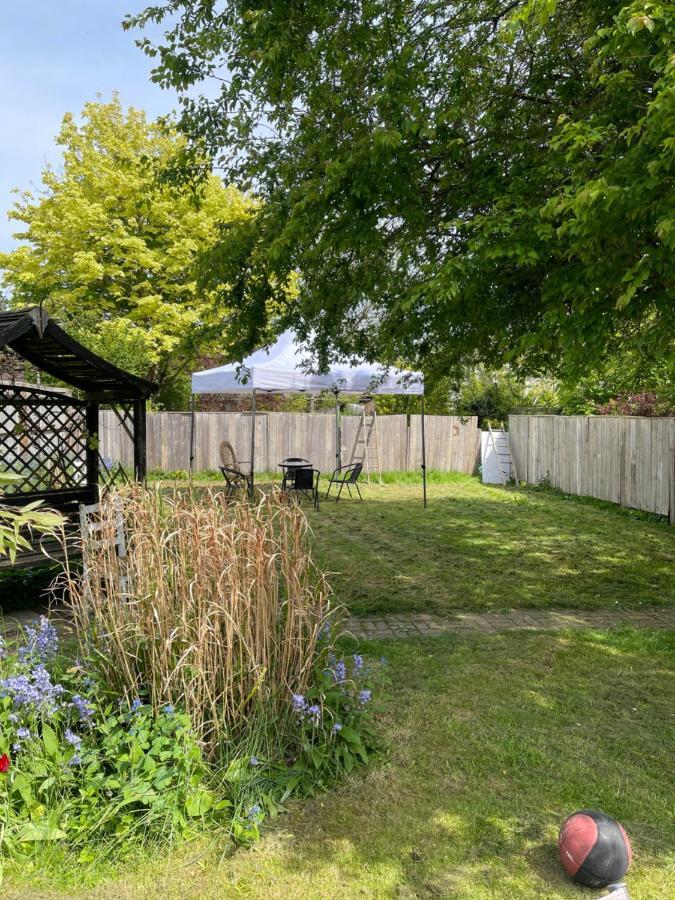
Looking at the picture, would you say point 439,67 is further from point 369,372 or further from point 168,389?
point 168,389

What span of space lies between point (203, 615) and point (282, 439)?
42.1 feet

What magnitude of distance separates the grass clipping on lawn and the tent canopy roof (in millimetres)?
6383

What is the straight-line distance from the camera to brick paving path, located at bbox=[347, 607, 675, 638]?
4.74m

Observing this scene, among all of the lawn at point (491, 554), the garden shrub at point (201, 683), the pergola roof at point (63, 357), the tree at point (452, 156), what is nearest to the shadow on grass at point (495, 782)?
the garden shrub at point (201, 683)

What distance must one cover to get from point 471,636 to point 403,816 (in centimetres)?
225

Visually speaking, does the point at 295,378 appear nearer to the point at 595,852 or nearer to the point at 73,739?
the point at 73,739

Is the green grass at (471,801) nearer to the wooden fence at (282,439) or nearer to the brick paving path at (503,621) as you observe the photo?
the brick paving path at (503,621)

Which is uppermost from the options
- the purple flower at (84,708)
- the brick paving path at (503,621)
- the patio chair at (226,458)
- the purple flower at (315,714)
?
the patio chair at (226,458)

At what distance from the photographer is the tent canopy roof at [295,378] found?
949 centimetres

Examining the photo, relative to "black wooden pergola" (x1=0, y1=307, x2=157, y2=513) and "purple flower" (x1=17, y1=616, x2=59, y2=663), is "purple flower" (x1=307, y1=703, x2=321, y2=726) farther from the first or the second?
"black wooden pergola" (x1=0, y1=307, x2=157, y2=513)

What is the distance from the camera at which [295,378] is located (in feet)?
32.7

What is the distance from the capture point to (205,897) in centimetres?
204

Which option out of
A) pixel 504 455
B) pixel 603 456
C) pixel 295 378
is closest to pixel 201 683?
pixel 295 378

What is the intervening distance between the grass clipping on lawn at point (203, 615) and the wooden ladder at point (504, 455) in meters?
12.5
